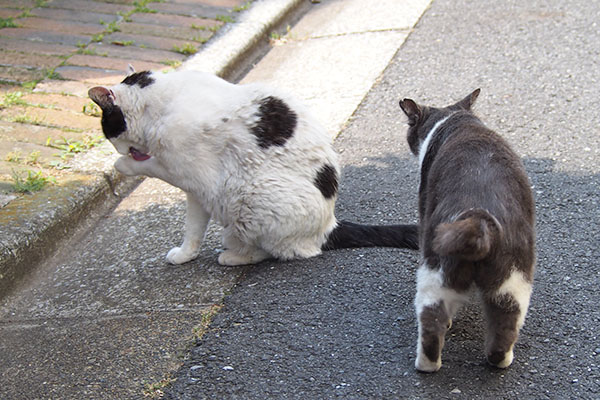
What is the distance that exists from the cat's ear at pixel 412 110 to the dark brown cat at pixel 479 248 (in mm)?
716

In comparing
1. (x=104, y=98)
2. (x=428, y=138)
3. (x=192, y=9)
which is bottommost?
(x=192, y=9)

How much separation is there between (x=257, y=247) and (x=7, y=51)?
3.20 meters

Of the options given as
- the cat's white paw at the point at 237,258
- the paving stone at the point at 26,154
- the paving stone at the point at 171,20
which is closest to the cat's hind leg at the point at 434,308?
the cat's white paw at the point at 237,258

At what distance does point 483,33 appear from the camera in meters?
6.19

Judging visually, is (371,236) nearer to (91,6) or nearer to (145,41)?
(145,41)

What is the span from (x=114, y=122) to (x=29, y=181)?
37.0 inches

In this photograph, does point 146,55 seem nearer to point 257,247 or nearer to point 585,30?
point 257,247

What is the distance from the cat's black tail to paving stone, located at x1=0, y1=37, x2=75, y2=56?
3.14 m

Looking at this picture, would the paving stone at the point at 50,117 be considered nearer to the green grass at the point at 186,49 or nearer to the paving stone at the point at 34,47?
the paving stone at the point at 34,47

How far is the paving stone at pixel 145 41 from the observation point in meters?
5.87

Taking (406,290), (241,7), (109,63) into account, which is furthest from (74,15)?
(406,290)

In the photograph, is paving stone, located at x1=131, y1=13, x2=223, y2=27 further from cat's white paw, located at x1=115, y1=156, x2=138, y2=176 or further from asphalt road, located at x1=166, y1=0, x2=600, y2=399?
cat's white paw, located at x1=115, y1=156, x2=138, y2=176

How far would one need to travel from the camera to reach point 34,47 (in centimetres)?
572

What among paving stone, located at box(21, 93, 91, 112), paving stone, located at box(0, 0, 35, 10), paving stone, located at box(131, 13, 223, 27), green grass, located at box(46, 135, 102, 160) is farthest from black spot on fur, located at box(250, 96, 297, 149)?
paving stone, located at box(0, 0, 35, 10)
